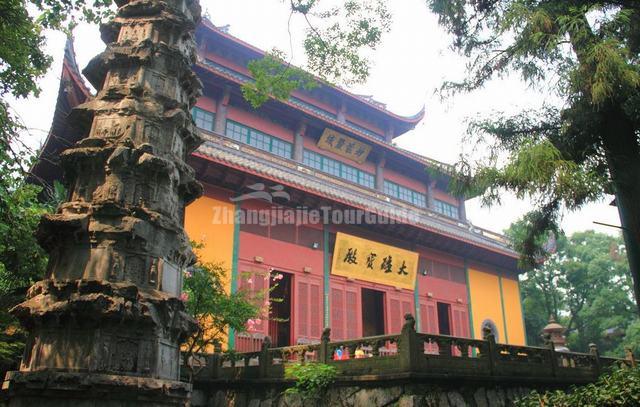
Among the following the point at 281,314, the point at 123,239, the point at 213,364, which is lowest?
the point at 213,364

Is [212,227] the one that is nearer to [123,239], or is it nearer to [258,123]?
[258,123]

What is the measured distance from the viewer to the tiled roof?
Answer: 1208cm

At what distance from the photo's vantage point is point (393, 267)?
15.2 m

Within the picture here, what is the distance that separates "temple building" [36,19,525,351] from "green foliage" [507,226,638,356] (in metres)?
9.30

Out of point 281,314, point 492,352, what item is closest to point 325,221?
point 281,314

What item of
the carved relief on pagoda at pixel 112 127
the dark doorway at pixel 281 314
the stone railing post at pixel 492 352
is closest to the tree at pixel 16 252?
the carved relief on pagoda at pixel 112 127

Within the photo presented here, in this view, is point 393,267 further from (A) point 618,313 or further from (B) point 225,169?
(A) point 618,313

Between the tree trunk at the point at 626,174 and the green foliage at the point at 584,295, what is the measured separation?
62.1ft

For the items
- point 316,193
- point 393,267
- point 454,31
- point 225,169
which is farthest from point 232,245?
point 454,31

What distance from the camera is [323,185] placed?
1401cm

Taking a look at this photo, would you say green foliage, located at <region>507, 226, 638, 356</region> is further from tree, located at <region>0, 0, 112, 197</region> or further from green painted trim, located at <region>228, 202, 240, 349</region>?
tree, located at <region>0, 0, 112, 197</region>

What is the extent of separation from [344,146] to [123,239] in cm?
1283

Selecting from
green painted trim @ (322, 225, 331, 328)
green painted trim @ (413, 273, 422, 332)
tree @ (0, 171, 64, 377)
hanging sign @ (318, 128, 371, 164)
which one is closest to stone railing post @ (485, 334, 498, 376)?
green painted trim @ (322, 225, 331, 328)

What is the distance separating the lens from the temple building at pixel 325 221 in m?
11.9
